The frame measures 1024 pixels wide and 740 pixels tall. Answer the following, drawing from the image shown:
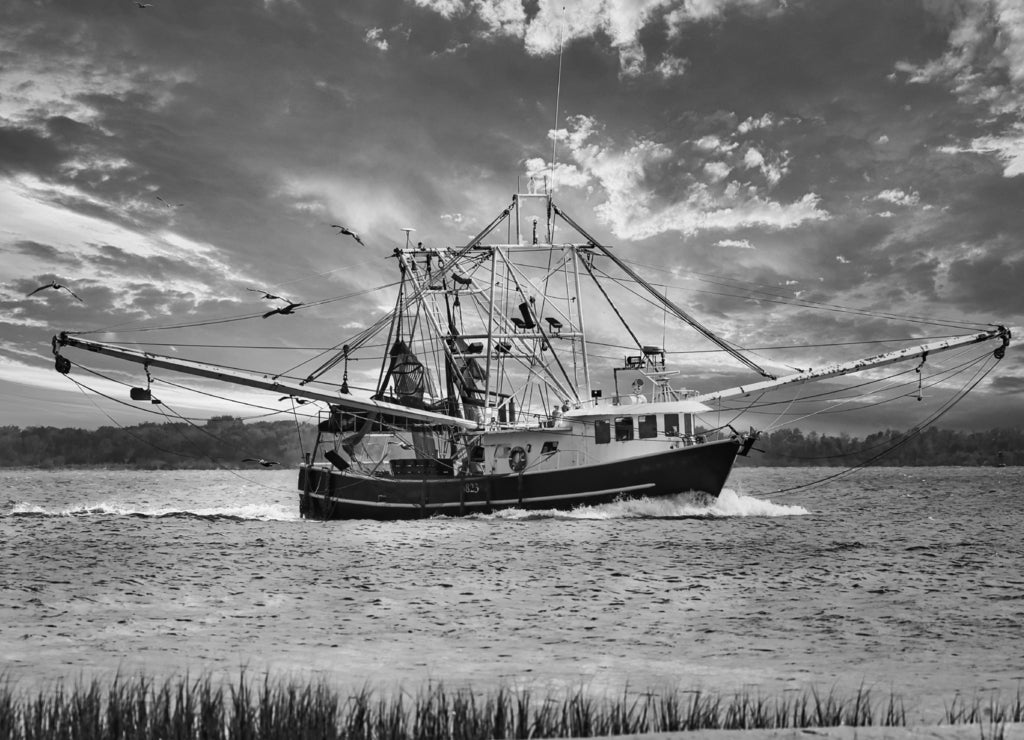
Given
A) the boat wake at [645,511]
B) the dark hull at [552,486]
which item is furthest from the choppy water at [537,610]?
the dark hull at [552,486]

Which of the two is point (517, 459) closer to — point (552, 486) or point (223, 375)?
point (552, 486)

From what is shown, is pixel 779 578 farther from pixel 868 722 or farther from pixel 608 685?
pixel 868 722

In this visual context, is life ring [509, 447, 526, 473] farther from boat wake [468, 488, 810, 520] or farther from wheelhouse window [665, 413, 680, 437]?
wheelhouse window [665, 413, 680, 437]

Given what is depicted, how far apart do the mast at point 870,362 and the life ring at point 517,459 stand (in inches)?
394

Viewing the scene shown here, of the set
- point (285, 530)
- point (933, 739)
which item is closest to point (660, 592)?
point (933, 739)

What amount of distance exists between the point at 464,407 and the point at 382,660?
43.0 m

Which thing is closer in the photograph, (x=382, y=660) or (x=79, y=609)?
(x=382, y=660)

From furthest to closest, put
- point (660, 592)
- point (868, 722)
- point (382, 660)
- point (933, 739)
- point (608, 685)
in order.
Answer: point (660, 592) → point (382, 660) → point (608, 685) → point (868, 722) → point (933, 739)

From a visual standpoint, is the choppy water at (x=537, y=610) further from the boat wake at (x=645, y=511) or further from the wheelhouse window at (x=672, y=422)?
the wheelhouse window at (x=672, y=422)

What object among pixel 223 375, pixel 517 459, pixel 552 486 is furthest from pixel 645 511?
pixel 223 375

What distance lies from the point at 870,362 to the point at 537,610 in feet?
124

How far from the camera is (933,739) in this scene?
6105 millimetres

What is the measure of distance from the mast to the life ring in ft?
32.9

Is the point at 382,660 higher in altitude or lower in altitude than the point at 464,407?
lower
